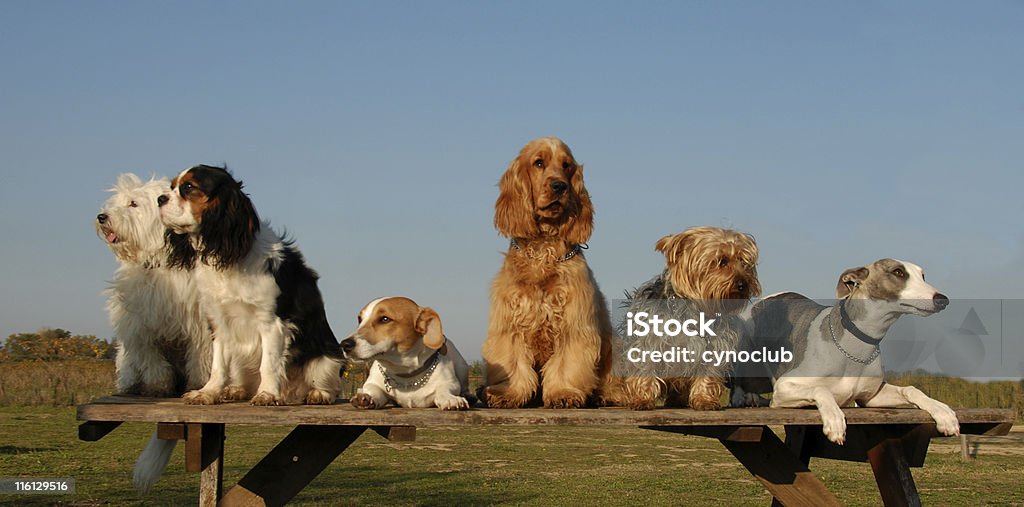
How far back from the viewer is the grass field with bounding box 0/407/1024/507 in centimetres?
1561

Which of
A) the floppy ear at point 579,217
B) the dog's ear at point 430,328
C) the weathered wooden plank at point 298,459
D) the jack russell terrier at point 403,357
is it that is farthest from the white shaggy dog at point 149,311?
the floppy ear at point 579,217

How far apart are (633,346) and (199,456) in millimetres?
2615

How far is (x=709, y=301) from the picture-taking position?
5.46m

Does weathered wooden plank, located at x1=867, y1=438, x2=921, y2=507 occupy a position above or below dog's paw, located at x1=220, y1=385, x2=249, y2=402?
below

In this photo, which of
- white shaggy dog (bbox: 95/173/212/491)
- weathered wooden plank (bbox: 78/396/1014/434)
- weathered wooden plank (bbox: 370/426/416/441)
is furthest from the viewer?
white shaggy dog (bbox: 95/173/212/491)

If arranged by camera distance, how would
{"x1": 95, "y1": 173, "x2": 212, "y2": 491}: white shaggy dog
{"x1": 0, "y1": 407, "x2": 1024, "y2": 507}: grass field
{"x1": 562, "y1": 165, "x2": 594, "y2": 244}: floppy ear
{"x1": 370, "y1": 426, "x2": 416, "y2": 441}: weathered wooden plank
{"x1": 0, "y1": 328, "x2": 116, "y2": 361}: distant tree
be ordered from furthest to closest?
1. {"x1": 0, "y1": 328, "x2": 116, "y2": 361}: distant tree
2. {"x1": 0, "y1": 407, "x2": 1024, "y2": 507}: grass field
3. {"x1": 95, "y1": 173, "x2": 212, "y2": 491}: white shaggy dog
4. {"x1": 562, "y1": 165, "x2": 594, "y2": 244}: floppy ear
5. {"x1": 370, "y1": 426, "x2": 416, "y2": 441}: weathered wooden plank

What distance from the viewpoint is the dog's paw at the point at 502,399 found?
559cm

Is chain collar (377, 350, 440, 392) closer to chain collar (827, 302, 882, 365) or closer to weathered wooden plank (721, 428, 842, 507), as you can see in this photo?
weathered wooden plank (721, 428, 842, 507)

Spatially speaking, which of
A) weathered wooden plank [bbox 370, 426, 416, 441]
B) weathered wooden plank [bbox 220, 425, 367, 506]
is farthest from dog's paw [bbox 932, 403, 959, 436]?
weathered wooden plank [bbox 220, 425, 367, 506]

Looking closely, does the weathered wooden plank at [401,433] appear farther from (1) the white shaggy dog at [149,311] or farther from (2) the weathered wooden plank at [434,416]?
(1) the white shaggy dog at [149,311]

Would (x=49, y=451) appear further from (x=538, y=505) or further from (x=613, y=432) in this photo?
(x=613, y=432)

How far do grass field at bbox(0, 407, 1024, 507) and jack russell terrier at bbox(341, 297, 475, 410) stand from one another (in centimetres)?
646

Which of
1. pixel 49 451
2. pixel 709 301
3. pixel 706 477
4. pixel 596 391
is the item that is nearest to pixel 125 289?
pixel 596 391

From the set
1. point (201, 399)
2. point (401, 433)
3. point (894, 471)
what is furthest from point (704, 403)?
point (201, 399)
